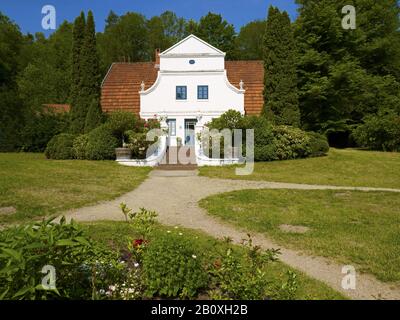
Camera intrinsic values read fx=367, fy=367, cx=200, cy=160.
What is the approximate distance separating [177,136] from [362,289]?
75.0 ft

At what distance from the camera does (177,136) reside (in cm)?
2723

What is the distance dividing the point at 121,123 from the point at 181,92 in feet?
26.9

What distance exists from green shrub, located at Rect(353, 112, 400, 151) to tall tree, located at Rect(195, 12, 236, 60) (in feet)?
90.5

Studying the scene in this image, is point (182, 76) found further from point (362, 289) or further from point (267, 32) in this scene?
point (362, 289)

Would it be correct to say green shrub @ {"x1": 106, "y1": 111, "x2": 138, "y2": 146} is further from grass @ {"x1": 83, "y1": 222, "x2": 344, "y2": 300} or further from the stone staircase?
grass @ {"x1": 83, "y1": 222, "x2": 344, "y2": 300}

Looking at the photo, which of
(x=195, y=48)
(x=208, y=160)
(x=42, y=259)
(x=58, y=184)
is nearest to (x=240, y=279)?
(x=42, y=259)

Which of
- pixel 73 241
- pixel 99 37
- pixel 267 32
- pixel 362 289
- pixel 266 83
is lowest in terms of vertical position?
pixel 362 289

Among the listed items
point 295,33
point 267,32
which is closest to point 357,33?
point 295,33

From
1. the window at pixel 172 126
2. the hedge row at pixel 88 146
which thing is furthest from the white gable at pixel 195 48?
the hedge row at pixel 88 146

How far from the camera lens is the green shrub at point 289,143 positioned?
802 inches

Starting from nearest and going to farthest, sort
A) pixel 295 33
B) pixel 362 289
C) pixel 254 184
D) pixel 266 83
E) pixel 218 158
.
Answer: pixel 362 289
pixel 254 184
pixel 218 158
pixel 266 83
pixel 295 33

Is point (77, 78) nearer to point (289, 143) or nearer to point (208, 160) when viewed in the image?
point (208, 160)

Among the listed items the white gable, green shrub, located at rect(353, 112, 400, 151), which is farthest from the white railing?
green shrub, located at rect(353, 112, 400, 151)
